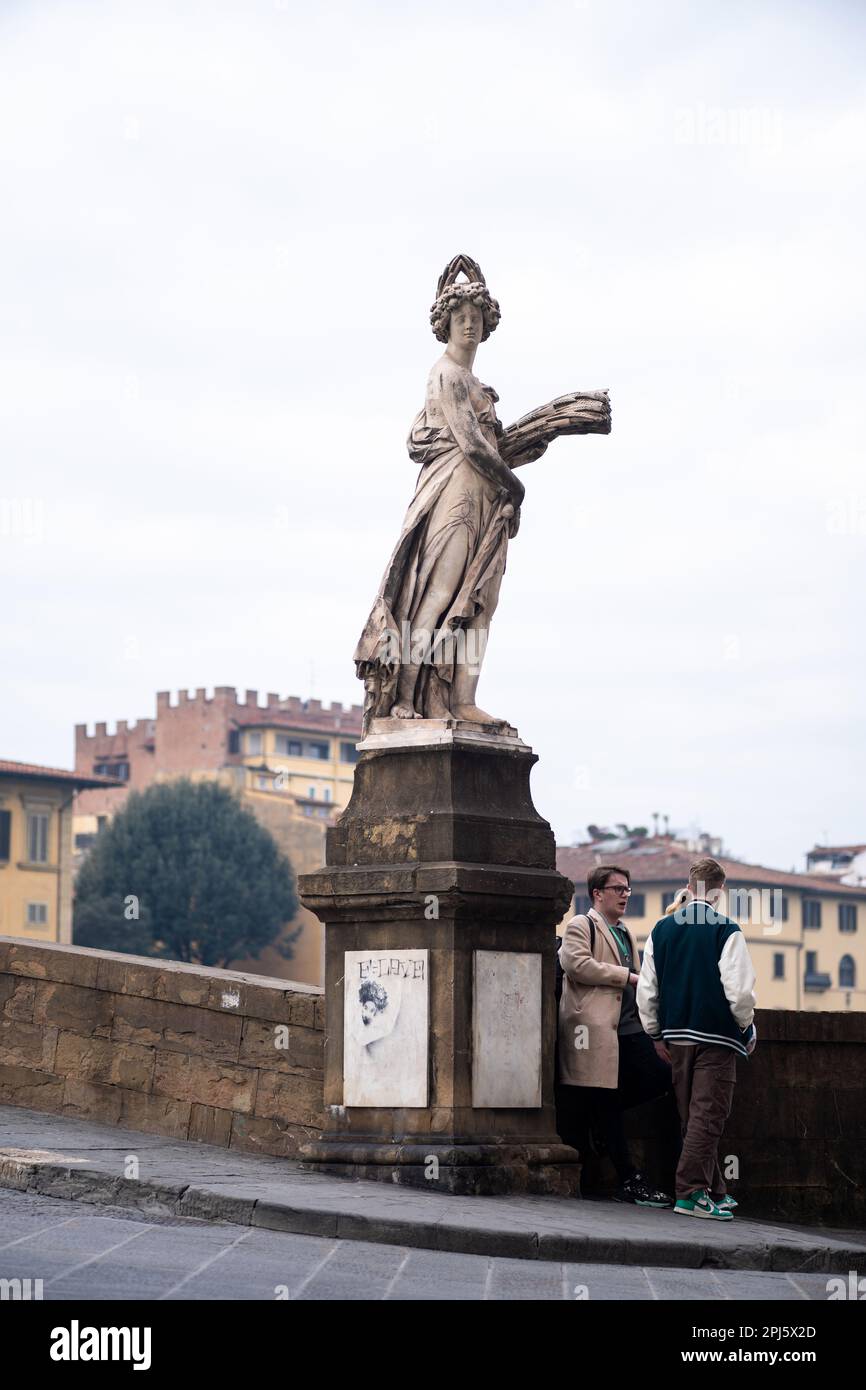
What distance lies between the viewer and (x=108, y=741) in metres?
107

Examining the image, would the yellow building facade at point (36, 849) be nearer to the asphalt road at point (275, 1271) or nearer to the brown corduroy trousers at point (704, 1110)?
the brown corduroy trousers at point (704, 1110)

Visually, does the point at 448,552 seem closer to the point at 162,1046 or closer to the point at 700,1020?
the point at 700,1020

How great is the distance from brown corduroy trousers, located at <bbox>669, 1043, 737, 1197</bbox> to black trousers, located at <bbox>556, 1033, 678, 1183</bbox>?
0.32 metres

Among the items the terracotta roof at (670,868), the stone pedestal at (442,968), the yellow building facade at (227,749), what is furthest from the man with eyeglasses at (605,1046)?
the yellow building facade at (227,749)

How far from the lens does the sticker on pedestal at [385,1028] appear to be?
29.2ft

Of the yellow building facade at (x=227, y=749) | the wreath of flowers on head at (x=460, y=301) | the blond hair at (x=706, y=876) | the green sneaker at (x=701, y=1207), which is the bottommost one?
the green sneaker at (x=701, y=1207)

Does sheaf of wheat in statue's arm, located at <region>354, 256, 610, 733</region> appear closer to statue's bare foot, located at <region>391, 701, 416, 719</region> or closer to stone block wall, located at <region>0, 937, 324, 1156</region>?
statue's bare foot, located at <region>391, 701, 416, 719</region>

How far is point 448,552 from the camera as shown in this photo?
31.5 ft

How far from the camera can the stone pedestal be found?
29.0ft

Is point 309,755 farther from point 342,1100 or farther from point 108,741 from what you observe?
point 342,1100

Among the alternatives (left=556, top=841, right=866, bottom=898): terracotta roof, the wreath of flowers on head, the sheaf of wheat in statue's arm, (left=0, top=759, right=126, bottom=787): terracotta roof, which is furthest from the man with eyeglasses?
(left=556, top=841, right=866, bottom=898): terracotta roof

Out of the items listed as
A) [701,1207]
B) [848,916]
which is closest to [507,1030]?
[701,1207]

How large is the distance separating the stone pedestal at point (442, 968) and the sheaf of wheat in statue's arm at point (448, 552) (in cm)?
26
